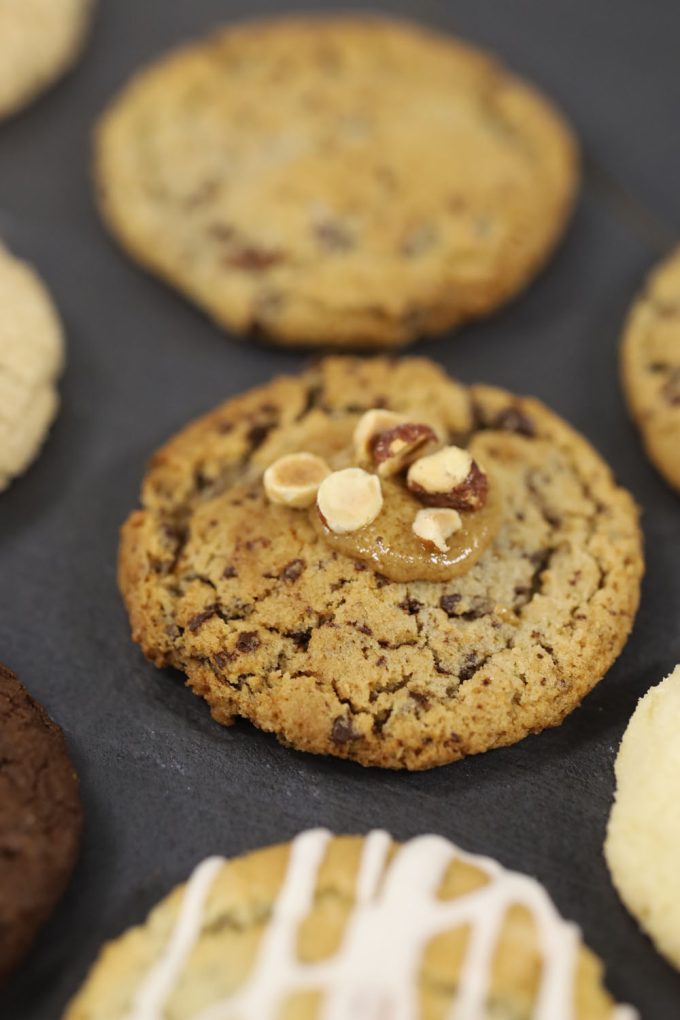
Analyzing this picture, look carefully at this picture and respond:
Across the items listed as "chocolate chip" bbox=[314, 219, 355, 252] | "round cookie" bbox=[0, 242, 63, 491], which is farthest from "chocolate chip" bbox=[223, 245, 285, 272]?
"round cookie" bbox=[0, 242, 63, 491]

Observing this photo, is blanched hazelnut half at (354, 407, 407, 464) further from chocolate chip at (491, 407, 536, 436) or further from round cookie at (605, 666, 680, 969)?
round cookie at (605, 666, 680, 969)

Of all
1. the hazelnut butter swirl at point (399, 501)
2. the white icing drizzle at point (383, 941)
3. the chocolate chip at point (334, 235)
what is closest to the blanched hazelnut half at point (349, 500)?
the hazelnut butter swirl at point (399, 501)

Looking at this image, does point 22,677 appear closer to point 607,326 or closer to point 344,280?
point 344,280

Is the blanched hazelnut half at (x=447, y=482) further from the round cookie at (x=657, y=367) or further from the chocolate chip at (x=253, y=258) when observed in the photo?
the chocolate chip at (x=253, y=258)

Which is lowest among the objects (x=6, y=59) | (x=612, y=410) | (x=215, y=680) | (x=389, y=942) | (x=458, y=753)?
(x=612, y=410)

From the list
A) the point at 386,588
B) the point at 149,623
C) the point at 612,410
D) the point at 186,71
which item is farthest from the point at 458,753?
the point at 186,71

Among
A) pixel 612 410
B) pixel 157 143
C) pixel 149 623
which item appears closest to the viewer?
pixel 149 623
